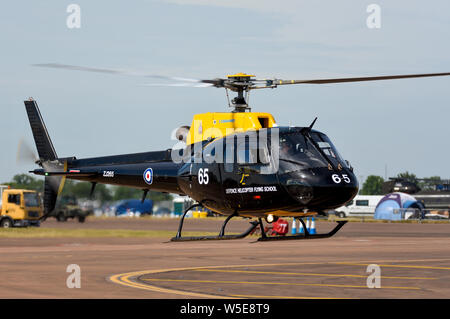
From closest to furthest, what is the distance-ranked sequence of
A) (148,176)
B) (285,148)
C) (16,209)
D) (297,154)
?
(297,154)
(285,148)
(148,176)
(16,209)

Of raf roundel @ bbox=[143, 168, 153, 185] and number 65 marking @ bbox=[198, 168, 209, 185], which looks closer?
number 65 marking @ bbox=[198, 168, 209, 185]

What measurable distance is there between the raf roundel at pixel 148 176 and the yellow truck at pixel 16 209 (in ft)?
91.7

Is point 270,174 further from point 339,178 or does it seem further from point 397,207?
point 397,207

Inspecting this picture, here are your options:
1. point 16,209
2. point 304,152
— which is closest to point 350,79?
point 304,152

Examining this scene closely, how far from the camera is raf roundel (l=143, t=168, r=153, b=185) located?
90.3 feet

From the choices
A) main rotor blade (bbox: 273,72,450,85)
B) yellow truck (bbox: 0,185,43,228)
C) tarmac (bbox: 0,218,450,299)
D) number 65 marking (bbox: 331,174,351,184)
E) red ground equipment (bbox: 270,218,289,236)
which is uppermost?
main rotor blade (bbox: 273,72,450,85)

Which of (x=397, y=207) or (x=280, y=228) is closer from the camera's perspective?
(x=280, y=228)

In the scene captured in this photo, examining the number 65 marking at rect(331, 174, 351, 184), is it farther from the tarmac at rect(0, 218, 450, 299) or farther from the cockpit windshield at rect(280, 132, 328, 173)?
the tarmac at rect(0, 218, 450, 299)

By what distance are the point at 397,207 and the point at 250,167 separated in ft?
191

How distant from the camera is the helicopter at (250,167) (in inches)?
874

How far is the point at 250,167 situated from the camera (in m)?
23.0

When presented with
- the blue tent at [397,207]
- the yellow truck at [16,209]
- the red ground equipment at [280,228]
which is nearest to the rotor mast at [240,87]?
the red ground equipment at [280,228]

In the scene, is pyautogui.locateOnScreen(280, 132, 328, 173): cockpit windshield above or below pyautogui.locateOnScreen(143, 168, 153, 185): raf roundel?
above

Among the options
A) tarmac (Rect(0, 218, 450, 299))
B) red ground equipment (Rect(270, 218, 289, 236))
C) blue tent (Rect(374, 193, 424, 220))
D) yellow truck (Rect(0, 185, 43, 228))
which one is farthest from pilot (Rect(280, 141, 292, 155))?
blue tent (Rect(374, 193, 424, 220))
